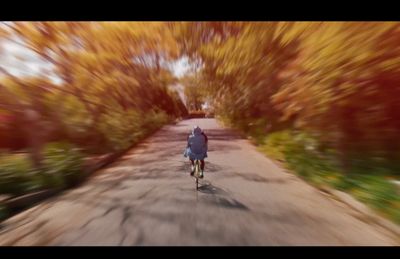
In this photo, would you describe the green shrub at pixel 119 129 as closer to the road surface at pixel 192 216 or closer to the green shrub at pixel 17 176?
the road surface at pixel 192 216

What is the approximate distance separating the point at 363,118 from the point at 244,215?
14.4 ft

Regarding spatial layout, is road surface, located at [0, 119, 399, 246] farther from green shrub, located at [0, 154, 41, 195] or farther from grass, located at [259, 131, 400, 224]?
green shrub, located at [0, 154, 41, 195]

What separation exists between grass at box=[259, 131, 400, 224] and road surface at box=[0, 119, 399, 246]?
39cm

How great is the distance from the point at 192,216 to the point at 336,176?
3.88 metres

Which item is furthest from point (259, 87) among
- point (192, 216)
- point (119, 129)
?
point (192, 216)

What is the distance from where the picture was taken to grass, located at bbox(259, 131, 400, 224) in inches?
217

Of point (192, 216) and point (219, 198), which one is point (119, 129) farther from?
point (192, 216)

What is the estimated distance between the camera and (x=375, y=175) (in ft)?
22.1

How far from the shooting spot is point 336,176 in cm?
738

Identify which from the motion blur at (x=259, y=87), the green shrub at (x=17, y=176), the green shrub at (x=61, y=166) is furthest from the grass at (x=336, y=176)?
the green shrub at (x=17, y=176)

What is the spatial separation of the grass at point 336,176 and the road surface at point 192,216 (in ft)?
1.28

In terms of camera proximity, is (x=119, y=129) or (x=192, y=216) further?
(x=119, y=129)

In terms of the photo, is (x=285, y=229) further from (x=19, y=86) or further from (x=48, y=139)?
(x=48, y=139)

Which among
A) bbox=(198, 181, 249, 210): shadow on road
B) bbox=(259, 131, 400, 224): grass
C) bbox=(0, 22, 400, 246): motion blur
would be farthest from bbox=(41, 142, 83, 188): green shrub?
bbox=(259, 131, 400, 224): grass
